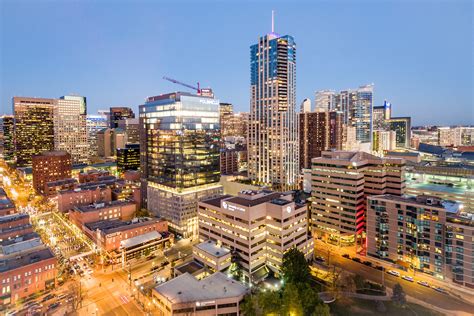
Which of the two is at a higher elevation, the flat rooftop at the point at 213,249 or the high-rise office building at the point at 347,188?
the high-rise office building at the point at 347,188

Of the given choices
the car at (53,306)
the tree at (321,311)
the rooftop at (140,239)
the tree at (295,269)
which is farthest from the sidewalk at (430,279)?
the car at (53,306)

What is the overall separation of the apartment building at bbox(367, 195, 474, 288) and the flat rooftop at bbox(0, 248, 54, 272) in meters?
92.2

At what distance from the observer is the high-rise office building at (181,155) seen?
99875mm

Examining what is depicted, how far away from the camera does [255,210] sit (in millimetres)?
69500

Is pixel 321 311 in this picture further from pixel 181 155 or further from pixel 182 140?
pixel 182 140

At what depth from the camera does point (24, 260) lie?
219 ft

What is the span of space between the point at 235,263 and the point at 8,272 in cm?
5376

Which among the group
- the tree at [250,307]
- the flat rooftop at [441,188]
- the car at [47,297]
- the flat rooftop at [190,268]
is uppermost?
the flat rooftop at [441,188]

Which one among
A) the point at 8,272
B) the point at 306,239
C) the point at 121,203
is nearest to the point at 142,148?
the point at 121,203

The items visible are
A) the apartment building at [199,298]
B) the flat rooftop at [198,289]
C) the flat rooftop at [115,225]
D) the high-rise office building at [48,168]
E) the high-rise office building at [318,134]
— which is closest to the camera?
the apartment building at [199,298]

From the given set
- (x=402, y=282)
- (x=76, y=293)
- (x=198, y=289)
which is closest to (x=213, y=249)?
(x=198, y=289)

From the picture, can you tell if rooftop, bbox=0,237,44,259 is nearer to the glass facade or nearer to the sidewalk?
the glass facade

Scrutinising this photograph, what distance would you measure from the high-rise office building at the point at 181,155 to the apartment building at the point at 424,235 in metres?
61.7

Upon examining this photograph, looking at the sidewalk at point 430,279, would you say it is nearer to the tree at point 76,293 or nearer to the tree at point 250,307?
the tree at point 250,307
